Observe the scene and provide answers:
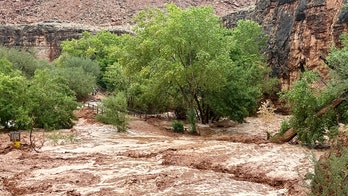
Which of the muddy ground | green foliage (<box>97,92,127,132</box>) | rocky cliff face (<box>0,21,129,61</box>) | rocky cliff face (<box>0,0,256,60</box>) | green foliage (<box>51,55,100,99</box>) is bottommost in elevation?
the muddy ground

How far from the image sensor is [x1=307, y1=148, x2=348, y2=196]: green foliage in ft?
22.8

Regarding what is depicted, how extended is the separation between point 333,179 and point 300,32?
30798mm

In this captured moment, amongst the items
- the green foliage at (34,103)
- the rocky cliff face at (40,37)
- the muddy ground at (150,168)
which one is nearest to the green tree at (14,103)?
the green foliage at (34,103)

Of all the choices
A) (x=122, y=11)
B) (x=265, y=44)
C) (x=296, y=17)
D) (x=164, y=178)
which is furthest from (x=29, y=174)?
(x=122, y=11)

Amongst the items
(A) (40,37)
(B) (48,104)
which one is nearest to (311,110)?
(B) (48,104)

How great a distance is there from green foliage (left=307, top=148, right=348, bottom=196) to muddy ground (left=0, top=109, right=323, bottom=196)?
30 cm

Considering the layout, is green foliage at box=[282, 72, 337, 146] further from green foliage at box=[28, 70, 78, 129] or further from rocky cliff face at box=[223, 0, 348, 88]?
green foliage at box=[28, 70, 78, 129]

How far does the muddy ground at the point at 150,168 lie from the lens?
35.6ft

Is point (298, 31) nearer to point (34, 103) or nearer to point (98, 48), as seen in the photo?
point (34, 103)

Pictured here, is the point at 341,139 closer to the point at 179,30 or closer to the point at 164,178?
the point at 164,178

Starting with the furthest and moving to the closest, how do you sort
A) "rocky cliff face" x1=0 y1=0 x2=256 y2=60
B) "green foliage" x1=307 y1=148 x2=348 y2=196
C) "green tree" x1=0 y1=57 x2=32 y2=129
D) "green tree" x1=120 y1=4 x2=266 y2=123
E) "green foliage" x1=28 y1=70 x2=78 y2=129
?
1. "rocky cliff face" x1=0 y1=0 x2=256 y2=60
2. "green foliage" x1=28 y1=70 x2=78 y2=129
3. "green tree" x1=0 y1=57 x2=32 y2=129
4. "green tree" x1=120 y1=4 x2=266 y2=123
5. "green foliage" x1=307 y1=148 x2=348 y2=196

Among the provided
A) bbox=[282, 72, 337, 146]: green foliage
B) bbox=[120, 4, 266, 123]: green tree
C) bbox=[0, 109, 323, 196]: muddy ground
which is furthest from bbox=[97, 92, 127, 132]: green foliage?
bbox=[282, 72, 337, 146]: green foliage

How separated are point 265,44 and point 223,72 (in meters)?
20.7

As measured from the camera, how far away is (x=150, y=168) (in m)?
13.5
